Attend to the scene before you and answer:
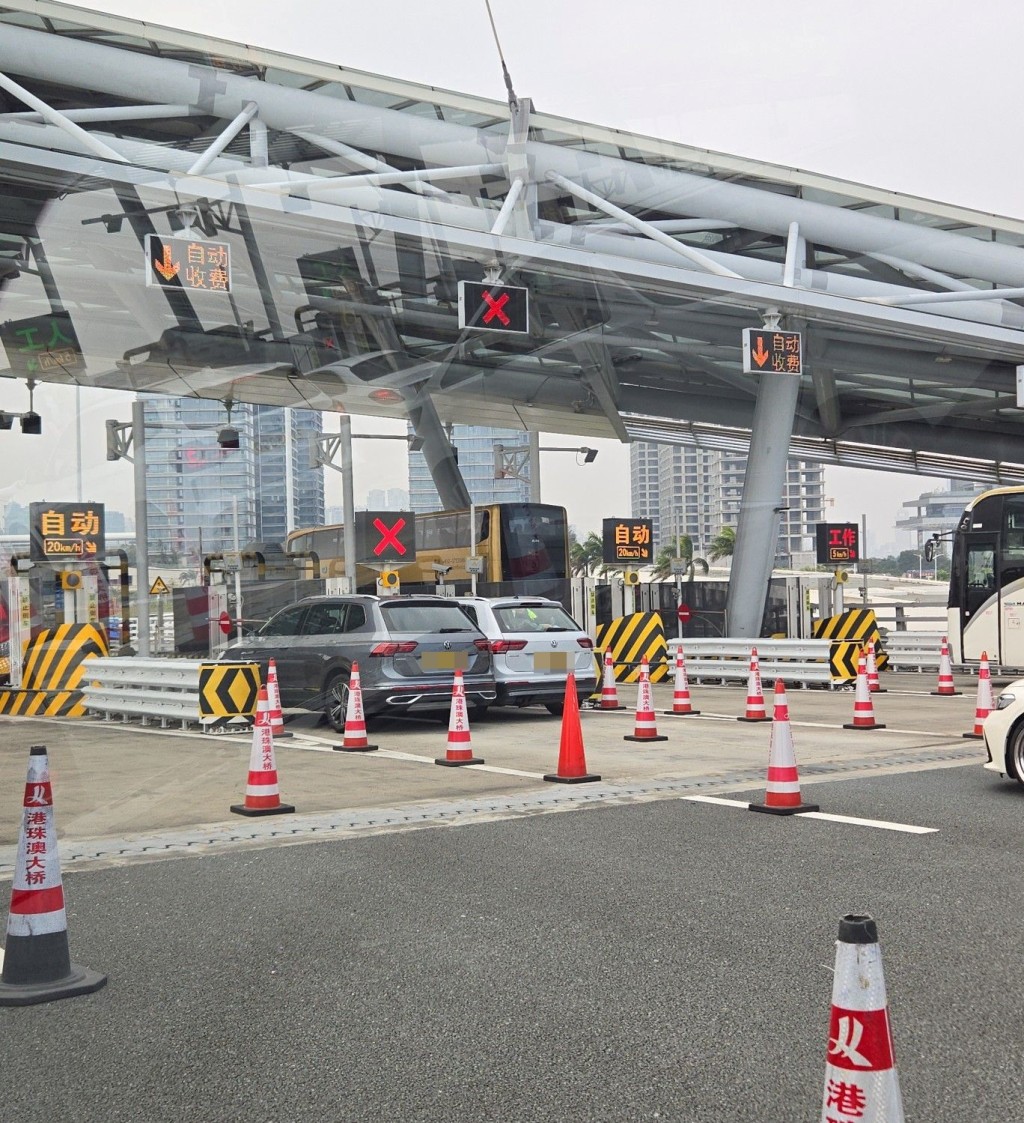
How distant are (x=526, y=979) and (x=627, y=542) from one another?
79.6 feet

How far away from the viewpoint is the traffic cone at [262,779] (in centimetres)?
910

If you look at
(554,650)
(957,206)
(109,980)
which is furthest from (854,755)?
(957,206)

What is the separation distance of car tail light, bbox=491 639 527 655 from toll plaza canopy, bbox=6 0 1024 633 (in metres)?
7.05

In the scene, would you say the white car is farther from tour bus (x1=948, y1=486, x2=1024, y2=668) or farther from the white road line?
tour bus (x1=948, y1=486, x2=1024, y2=668)

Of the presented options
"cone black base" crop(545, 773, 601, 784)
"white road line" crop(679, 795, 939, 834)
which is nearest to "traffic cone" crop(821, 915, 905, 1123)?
"white road line" crop(679, 795, 939, 834)

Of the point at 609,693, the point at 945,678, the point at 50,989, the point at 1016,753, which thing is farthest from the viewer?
the point at 945,678

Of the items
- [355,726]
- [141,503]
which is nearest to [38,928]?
[355,726]

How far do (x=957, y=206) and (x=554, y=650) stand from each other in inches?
682

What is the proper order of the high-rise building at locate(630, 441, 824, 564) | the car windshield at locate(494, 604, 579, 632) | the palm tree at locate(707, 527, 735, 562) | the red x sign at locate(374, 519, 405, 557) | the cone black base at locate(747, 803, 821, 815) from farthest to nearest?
the palm tree at locate(707, 527, 735, 562) < the high-rise building at locate(630, 441, 824, 564) < the red x sign at locate(374, 519, 405, 557) < the car windshield at locate(494, 604, 579, 632) < the cone black base at locate(747, 803, 821, 815)

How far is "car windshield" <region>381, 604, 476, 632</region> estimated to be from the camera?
1500 cm

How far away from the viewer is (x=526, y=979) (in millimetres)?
4957

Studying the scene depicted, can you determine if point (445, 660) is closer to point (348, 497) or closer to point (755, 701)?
point (755, 701)

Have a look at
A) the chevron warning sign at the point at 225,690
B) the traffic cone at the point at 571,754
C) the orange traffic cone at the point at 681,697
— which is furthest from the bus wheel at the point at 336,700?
the traffic cone at the point at 571,754

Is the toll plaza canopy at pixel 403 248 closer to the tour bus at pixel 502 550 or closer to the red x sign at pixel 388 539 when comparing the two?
the tour bus at pixel 502 550
